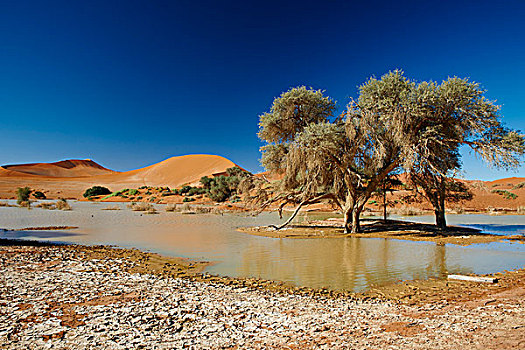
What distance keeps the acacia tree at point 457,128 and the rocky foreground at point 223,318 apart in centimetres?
872

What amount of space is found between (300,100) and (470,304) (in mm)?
12750

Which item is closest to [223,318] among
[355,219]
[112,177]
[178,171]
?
[355,219]

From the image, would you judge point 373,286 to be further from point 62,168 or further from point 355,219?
point 62,168

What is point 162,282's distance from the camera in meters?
6.21

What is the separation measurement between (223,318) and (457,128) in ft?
44.5

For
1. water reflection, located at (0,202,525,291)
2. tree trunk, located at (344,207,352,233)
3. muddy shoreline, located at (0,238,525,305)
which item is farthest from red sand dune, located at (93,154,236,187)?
muddy shoreline, located at (0,238,525,305)

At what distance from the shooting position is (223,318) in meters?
4.34

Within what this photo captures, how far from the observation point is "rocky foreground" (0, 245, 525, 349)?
3.50m

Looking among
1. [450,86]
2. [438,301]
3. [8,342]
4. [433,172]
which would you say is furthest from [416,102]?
[8,342]

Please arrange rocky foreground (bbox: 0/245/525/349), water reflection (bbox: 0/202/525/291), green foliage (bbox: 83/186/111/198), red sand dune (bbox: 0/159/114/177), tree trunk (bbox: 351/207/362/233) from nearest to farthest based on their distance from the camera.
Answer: rocky foreground (bbox: 0/245/525/349)
water reflection (bbox: 0/202/525/291)
tree trunk (bbox: 351/207/362/233)
green foliage (bbox: 83/186/111/198)
red sand dune (bbox: 0/159/114/177)

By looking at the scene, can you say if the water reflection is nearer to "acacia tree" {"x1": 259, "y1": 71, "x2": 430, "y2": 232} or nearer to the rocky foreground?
the rocky foreground

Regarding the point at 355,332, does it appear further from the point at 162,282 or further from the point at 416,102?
the point at 416,102

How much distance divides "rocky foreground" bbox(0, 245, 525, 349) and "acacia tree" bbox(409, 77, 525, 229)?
872cm

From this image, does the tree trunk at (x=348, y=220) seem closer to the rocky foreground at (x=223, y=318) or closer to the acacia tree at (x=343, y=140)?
the acacia tree at (x=343, y=140)
